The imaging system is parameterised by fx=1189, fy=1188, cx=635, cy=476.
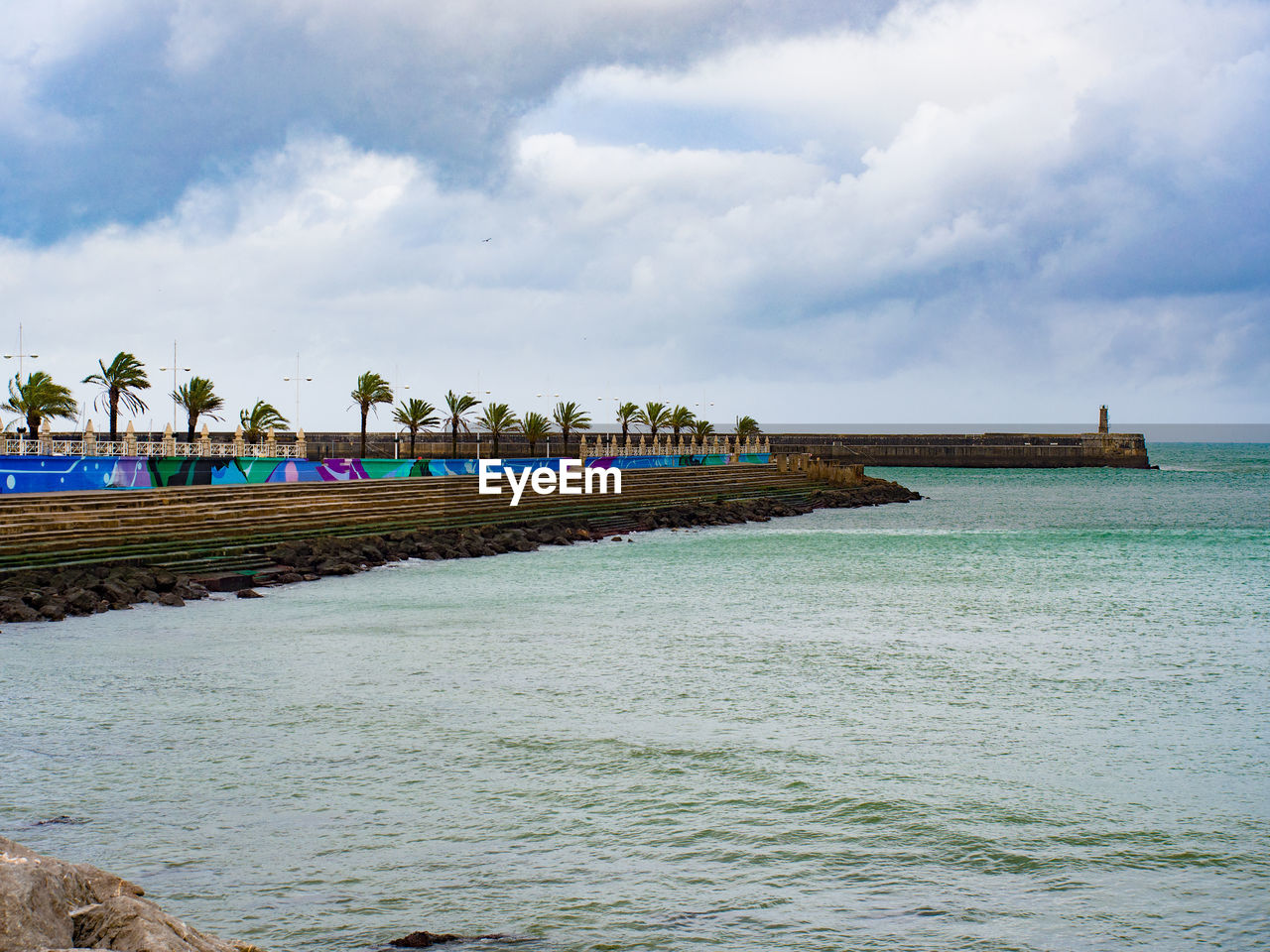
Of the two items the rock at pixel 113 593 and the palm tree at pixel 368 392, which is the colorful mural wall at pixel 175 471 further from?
the palm tree at pixel 368 392

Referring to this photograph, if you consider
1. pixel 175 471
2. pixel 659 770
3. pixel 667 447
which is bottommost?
pixel 659 770

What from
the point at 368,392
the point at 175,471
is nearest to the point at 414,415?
the point at 368,392

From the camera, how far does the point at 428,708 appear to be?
13.9 meters

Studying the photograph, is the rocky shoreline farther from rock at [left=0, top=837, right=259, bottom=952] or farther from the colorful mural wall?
rock at [left=0, top=837, right=259, bottom=952]

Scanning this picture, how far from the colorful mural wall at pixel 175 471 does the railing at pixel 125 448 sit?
2.55 m

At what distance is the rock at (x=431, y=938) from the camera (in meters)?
7.15

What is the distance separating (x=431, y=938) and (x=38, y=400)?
47137 mm

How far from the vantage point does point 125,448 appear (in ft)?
125

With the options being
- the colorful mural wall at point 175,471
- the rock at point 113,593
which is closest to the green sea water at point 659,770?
the rock at point 113,593

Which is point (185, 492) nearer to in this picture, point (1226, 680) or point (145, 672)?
point (145, 672)

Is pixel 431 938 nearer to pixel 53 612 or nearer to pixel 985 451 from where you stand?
pixel 53 612

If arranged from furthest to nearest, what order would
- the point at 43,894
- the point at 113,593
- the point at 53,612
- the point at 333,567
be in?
the point at 333,567
the point at 113,593
the point at 53,612
the point at 43,894

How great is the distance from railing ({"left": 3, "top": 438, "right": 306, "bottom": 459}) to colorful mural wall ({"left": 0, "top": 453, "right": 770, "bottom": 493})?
8.38 feet

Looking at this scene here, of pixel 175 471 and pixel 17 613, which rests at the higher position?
pixel 175 471
